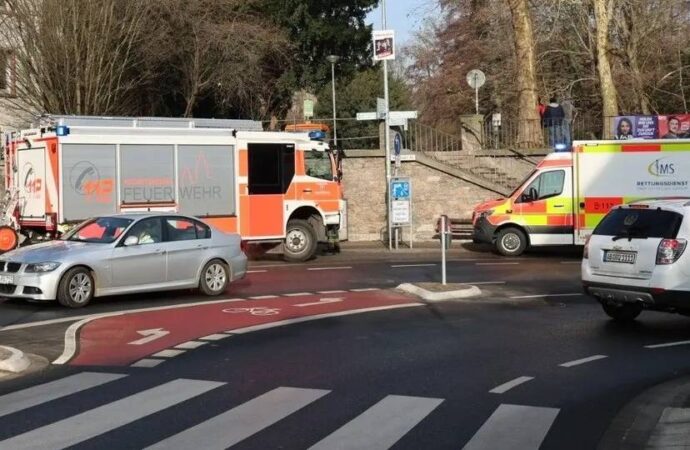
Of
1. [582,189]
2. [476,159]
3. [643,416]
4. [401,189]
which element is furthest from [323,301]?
[476,159]

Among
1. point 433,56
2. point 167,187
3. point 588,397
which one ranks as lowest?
point 588,397

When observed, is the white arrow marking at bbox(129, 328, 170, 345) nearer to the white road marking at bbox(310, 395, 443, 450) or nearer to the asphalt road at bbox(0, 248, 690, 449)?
the asphalt road at bbox(0, 248, 690, 449)

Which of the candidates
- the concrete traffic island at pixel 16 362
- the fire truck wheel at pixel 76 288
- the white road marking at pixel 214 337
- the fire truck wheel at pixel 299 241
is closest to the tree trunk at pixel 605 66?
the fire truck wheel at pixel 299 241

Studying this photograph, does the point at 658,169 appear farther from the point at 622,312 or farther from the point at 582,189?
the point at 622,312

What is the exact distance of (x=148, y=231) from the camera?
13742 mm

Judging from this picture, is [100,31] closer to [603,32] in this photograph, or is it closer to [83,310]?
[83,310]

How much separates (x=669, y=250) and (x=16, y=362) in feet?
25.3

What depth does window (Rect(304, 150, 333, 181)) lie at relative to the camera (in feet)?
70.0

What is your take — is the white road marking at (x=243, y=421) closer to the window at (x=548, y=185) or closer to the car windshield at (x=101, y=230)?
the car windshield at (x=101, y=230)

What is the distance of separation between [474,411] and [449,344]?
3.05m

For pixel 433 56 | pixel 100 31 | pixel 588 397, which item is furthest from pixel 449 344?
pixel 433 56

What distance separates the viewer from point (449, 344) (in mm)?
9875

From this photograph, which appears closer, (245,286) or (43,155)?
(245,286)

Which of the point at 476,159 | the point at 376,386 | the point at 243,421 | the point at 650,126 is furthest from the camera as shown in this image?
the point at 476,159
